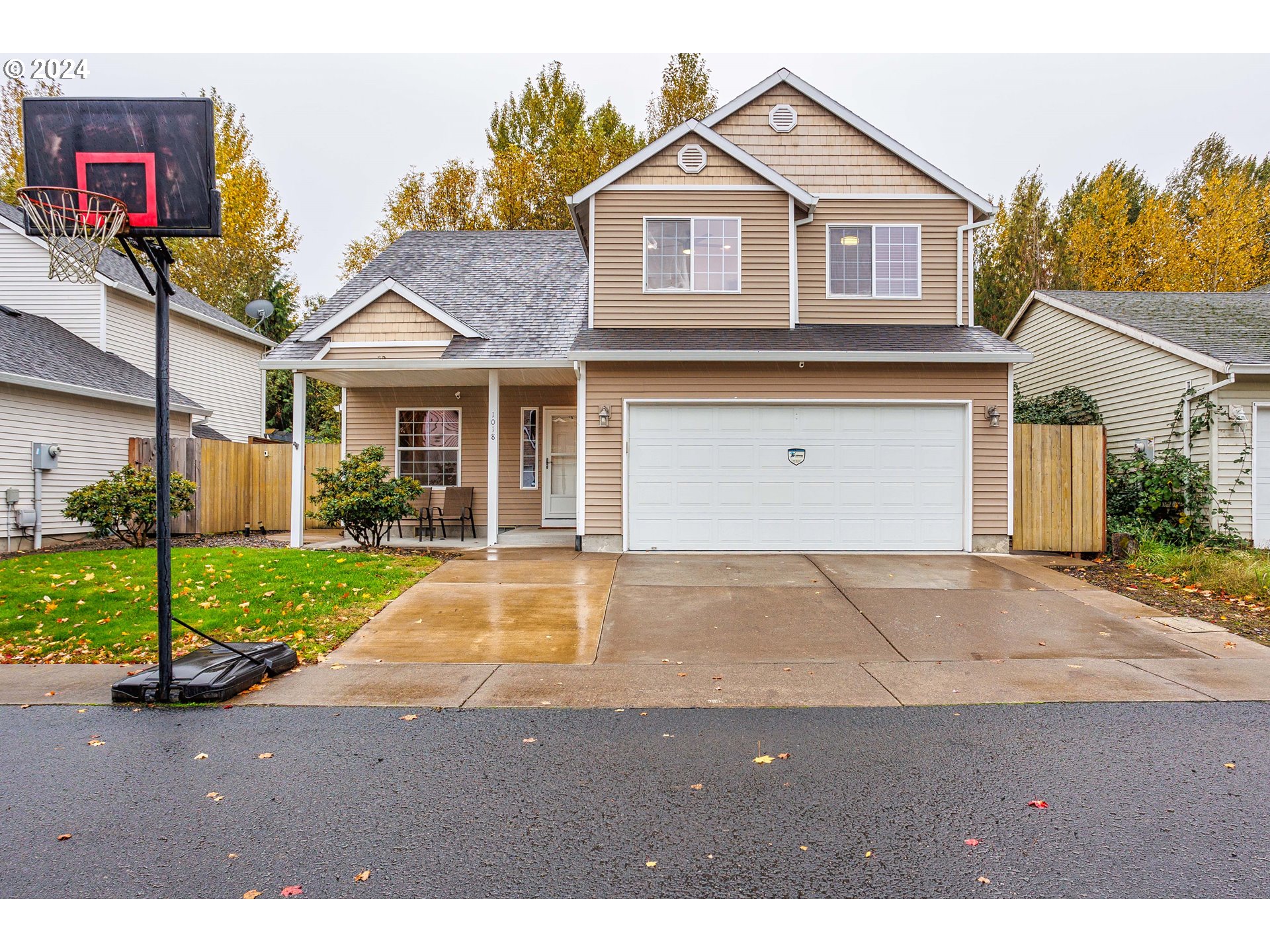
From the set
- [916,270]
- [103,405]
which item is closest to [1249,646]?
[916,270]

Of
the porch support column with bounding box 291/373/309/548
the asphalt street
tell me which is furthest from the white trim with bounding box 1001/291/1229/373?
the porch support column with bounding box 291/373/309/548

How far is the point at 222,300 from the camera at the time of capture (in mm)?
26406

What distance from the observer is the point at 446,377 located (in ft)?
42.2

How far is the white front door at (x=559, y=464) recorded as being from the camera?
14.0 m

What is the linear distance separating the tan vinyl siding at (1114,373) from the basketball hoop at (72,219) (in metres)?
14.1

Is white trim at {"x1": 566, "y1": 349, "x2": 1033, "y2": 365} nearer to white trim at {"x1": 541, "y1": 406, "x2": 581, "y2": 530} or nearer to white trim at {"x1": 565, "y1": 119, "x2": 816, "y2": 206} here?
white trim at {"x1": 565, "y1": 119, "x2": 816, "y2": 206}

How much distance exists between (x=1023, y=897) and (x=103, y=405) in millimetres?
16824

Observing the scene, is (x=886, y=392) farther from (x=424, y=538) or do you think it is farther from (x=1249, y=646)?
(x=424, y=538)

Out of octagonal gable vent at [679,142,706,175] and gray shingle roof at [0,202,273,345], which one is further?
gray shingle roof at [0,202,273,345]

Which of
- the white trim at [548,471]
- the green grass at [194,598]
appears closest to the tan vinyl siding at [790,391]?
the green grass at [194,598]

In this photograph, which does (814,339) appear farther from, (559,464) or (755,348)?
(559,464)

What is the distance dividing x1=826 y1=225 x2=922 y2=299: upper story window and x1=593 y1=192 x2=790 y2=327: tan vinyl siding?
1.15m

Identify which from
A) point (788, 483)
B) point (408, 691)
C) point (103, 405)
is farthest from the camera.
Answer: point (103, 405)

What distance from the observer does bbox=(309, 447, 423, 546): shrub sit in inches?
424
